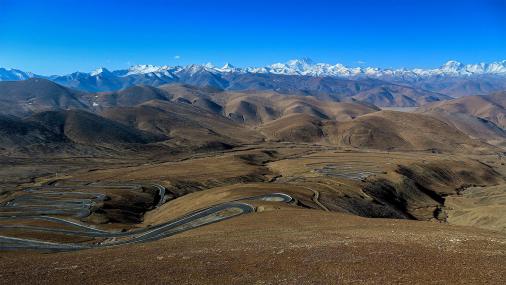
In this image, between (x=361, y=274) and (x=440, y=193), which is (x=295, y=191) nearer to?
(x=361, y=274)

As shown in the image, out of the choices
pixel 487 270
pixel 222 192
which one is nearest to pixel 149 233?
pixel 222 192

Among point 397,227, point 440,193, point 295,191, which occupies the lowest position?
point 440,193

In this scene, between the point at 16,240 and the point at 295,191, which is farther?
the point at 295,191

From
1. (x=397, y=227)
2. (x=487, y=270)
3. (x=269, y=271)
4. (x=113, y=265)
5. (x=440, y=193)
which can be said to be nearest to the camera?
(x=487, y=270)

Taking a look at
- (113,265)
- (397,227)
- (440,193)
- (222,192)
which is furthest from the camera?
(440,193)

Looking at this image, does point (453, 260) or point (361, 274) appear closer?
point (361, 274)

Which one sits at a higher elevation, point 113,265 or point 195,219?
point 113,265

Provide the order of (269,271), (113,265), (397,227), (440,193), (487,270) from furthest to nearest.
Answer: (440,193), (397,227), (113,265), (269,271), (487,270)

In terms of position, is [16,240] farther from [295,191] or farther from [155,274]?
[295,191]

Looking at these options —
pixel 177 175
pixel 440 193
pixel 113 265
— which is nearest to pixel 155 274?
pixel 113 265
